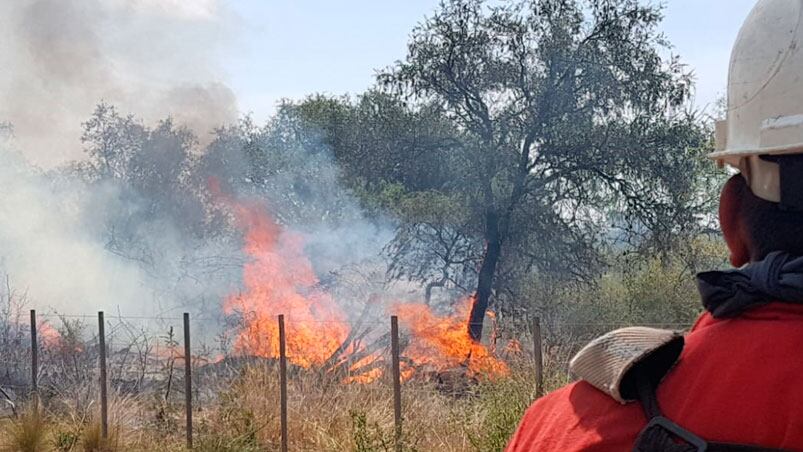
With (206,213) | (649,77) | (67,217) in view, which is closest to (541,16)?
(649,77)

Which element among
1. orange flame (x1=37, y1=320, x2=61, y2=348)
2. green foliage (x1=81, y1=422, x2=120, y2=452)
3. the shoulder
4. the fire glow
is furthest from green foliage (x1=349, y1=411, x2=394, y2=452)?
orange flame (x1=37, y1=320, x2=61, y2=348)

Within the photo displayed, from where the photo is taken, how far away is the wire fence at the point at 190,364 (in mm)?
8938

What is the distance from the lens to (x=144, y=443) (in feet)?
29.2

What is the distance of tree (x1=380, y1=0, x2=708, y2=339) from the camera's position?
12.9 m

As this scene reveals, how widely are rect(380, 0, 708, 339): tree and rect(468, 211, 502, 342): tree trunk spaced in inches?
0.7

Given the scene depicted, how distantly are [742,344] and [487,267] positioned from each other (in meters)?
12.2

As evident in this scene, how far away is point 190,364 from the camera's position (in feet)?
29.2

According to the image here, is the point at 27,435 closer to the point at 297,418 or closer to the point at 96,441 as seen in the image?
the point at 96,441

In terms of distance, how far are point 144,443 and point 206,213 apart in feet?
44.7

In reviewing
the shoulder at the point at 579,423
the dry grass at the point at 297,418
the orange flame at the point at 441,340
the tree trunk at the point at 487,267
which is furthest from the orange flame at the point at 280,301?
the shoulder at the point at 579,423

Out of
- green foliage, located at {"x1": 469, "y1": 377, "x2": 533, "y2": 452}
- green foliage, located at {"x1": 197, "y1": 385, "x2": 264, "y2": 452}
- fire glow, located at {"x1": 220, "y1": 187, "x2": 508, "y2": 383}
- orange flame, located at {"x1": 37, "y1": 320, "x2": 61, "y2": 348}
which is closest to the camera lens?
green foliage, located at {"x1": 469, "y1": 377, "x2": 533, "y2": 452}

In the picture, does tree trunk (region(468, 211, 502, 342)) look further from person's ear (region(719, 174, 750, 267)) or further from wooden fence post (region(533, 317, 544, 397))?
person's ear (region(719, 174, 750, 267))

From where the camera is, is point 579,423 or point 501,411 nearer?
point 579,423

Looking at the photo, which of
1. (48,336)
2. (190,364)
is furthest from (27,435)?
(48,336)
